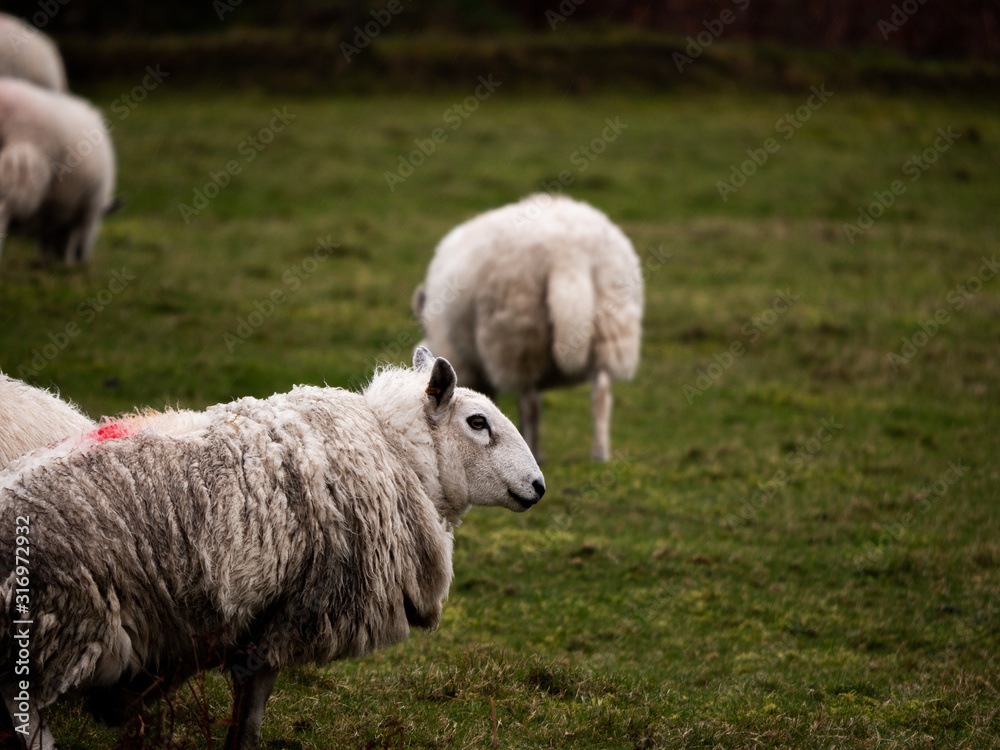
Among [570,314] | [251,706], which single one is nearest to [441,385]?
[251,706]

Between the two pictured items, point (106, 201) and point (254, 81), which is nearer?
point (106, 201)

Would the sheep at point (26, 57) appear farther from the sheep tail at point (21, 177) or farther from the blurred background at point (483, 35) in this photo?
the blurred background at point (483, 35)

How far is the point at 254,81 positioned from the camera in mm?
24766

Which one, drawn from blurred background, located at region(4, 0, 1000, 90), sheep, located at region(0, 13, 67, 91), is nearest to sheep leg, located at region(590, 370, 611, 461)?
sheep, located at region(0, 13, 67, 91)

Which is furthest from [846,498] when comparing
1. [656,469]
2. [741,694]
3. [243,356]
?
[243,356]

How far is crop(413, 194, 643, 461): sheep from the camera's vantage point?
8.88 m

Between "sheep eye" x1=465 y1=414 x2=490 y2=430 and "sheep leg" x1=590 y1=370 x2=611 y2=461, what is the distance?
440 cm

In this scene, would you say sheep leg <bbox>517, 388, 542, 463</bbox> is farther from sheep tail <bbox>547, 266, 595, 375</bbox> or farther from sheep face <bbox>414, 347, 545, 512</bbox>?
sheep face <bbox>414, 347, 545, 512</bbox>

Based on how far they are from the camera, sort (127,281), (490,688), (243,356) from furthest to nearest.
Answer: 1. (127,281)
2. (243,356)
3. (490,688)

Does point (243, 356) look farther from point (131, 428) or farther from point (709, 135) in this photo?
point (709, 135)

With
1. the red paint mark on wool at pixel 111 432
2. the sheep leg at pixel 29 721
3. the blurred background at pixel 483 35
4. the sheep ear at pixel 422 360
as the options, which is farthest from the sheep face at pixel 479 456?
the blurred background at pixel 483 35

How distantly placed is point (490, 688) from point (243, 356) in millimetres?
6921

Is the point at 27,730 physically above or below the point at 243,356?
above

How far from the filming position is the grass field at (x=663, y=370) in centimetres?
550
